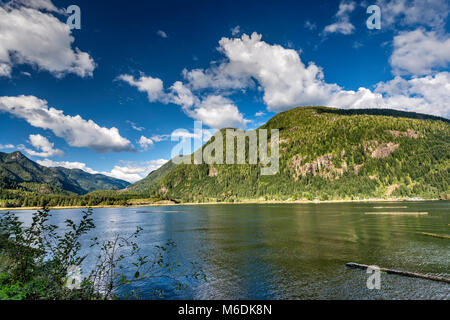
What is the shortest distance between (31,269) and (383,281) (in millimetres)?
30363

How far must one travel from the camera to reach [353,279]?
26219mm

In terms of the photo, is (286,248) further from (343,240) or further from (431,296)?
(431,296)

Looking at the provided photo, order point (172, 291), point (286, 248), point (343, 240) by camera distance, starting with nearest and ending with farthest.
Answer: point (172, 291), point (286, 248), point (343, 240)

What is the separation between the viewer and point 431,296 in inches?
845

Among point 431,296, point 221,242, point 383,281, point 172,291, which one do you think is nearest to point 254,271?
point 172,291

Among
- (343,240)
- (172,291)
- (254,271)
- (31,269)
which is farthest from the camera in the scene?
(343,240)
